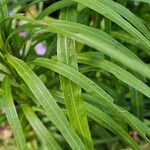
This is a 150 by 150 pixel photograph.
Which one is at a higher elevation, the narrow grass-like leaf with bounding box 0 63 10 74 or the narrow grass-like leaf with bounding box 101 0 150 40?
the narrow grass-like leaf with bounding box 101 0 150 40

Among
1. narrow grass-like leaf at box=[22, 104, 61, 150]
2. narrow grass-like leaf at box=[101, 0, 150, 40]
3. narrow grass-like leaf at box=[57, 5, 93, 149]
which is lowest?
narrow grass-like leaf at box=[22, 104, 61, 150]

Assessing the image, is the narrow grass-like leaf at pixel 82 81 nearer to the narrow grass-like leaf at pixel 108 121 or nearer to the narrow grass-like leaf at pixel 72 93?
the narrow grass-like leaf at pixel 72 93

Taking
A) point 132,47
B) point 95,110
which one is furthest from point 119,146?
point 95,110

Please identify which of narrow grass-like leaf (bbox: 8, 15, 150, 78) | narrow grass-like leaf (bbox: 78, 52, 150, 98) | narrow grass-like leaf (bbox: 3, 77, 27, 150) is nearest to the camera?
narrow grass-like leaf (bbox: 8, 15, 150, 78)

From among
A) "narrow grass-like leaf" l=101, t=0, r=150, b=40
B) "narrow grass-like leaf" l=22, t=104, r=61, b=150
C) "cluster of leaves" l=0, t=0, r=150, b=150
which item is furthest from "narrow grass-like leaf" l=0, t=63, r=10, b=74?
"narrow grass-like leaf" l=101, t=0, r=150, b=40

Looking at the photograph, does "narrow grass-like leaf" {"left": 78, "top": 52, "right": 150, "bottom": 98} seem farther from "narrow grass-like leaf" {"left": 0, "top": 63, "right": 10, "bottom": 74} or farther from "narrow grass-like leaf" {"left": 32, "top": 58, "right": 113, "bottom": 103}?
"narrow grass-like leaf" {"left": 0, "top": 63, "right": 10, "bottom": 74}

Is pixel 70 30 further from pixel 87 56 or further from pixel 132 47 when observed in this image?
pixel 132 47
